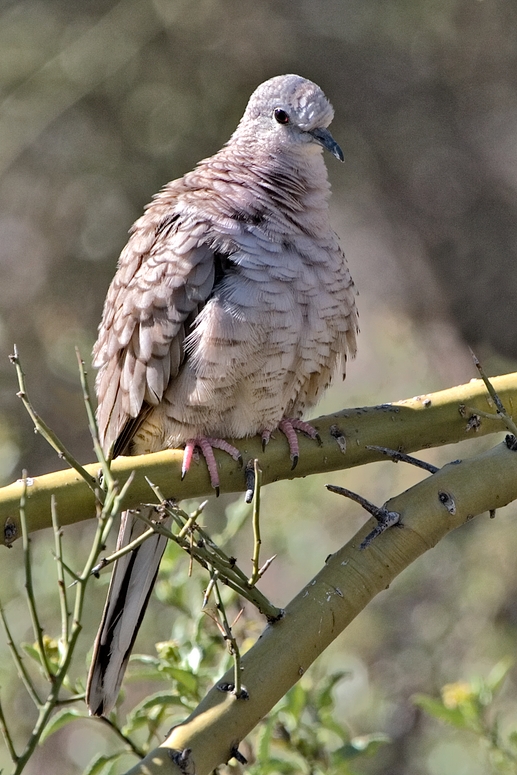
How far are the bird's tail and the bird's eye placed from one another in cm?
141

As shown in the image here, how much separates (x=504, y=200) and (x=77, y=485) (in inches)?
153

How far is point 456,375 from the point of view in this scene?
5121 millimetres

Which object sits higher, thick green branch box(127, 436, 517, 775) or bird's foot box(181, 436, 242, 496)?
bird's foot box(181, 436, 242, 496)

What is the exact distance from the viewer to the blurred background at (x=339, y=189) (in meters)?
4.92

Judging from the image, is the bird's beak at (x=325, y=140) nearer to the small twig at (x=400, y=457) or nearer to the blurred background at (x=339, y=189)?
the small twig at (x=400, y=457)

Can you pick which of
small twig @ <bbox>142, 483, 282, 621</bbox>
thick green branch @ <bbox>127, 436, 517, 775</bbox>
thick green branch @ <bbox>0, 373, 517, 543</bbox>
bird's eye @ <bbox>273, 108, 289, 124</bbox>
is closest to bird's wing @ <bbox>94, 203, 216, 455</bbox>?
thick green branch @ <bbox>0, 373, 517, 543</bbox>

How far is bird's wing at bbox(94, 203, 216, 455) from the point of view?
9.00ft

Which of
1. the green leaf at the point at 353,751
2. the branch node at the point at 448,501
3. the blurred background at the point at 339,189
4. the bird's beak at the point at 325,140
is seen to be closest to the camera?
the branch node at the point at 448,501

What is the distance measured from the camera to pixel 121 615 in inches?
106

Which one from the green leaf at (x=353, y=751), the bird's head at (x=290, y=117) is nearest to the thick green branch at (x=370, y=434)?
the green leaf at (x=353, y=751)

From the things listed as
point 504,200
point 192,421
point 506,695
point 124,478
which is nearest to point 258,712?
point 124,478

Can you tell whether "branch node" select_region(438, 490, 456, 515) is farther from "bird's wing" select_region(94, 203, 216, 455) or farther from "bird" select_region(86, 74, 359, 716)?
"bird's wing" select_region(94, 203, 216, 455)

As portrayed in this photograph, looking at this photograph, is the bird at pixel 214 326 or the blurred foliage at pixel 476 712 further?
the blurred foliage at pixel 476 712

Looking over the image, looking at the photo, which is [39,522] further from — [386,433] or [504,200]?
[504,200]
